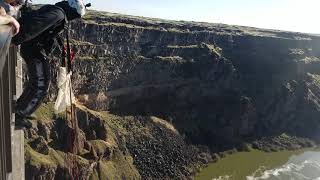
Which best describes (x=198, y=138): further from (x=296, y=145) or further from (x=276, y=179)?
(x=296, y=145)

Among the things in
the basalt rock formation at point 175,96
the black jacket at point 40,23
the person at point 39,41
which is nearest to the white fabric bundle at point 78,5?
the person at point 39,41

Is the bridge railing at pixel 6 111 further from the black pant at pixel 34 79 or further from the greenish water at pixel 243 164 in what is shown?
the greenish water at pixel 243 164

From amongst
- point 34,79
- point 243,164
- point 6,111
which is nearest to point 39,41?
point 34,79

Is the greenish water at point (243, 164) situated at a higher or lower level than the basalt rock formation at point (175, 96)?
lower

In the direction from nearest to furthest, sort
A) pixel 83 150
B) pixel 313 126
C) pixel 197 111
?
pixel 83 150, pixel 197 111, pixel 313 126


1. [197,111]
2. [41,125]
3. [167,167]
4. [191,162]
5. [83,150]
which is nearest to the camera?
[41,125]

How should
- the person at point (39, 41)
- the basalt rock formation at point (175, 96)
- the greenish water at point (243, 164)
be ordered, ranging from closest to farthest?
the person at point (39, 41), the basalt rock formation at point (175, 96), the greenish water at point (243, 164)

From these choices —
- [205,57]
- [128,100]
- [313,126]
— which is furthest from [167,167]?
[313,126]
